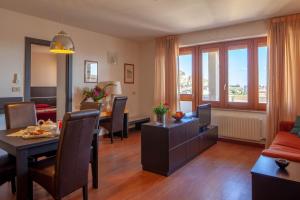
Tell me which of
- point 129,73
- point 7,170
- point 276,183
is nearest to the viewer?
point 276,183

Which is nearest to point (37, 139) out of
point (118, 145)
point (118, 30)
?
point (118, 145)

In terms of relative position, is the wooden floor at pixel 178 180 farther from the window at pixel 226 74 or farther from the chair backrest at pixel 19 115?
the window at pixel 226 74

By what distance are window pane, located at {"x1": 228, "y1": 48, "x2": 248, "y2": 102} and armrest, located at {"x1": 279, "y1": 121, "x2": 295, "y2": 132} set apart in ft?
3.23

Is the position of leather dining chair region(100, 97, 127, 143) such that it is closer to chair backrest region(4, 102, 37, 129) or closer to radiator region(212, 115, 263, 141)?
chair backrest region(4, 102, 37, 129)

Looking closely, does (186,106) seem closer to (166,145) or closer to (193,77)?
(193,77)

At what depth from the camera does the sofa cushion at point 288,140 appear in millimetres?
2982

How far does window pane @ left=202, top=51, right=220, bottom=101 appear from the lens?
16.5 feet

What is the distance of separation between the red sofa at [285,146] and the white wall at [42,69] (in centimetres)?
712

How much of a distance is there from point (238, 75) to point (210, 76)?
25.5 inches

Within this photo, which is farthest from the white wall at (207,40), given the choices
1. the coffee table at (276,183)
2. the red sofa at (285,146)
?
the coffee table at (276,183)

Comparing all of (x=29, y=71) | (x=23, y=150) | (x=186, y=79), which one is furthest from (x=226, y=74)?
(x=23, y=150)

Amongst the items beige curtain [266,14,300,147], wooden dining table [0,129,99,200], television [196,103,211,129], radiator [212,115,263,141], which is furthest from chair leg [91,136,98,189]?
beige curtain [266,14,300,147]

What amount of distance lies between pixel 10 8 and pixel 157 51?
3281 millimetres

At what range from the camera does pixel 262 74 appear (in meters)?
4.45
